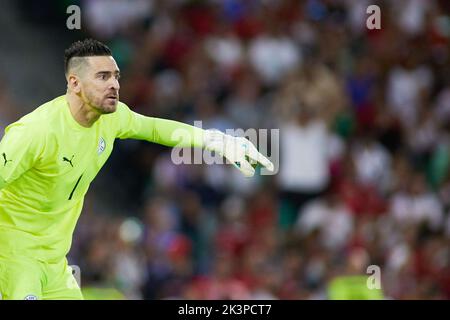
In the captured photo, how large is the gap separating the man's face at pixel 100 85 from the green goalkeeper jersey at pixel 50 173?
19cm

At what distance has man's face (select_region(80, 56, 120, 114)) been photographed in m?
7.97

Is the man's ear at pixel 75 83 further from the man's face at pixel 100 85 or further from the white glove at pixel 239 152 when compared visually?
the white glove at pixel 239 152

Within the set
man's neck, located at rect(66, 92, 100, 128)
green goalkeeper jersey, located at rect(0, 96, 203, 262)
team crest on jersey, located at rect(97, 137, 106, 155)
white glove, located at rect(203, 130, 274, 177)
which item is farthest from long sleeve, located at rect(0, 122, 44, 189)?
white glove, located at rect(203, 130, 274, 177)

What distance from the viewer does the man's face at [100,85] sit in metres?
7.97

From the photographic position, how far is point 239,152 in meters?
8.14

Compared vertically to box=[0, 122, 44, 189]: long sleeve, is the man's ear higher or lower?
higher

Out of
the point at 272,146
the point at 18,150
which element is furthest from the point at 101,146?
the point at 272,146

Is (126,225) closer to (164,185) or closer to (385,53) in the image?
(164,185)

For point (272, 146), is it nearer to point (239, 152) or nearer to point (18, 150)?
point (239, 152)

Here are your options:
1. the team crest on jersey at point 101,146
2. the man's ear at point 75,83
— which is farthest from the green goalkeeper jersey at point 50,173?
the man's ear at point 75,83

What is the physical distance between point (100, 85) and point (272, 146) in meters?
6.51

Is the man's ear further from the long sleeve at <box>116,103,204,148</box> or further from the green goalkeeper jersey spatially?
the long sleeve at <box>116,103,204,148</box>

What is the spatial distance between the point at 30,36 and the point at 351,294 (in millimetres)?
5750
